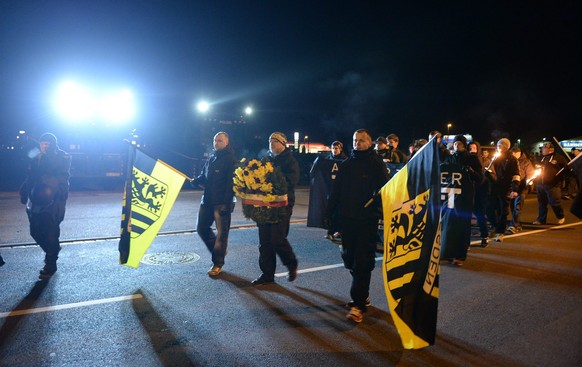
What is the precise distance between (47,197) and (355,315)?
14.0 feet

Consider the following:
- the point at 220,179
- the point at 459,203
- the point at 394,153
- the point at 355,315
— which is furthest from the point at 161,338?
the point at 394,153

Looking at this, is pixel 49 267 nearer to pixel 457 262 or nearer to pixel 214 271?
pixel 214 271

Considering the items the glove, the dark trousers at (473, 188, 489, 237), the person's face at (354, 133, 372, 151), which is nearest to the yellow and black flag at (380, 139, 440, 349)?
the person's face at (354, 133, 372, 151)

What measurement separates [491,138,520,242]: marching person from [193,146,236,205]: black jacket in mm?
5717

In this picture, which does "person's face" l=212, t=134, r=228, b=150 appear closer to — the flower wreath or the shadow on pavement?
the flower wreath

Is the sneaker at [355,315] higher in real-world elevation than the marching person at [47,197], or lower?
lower

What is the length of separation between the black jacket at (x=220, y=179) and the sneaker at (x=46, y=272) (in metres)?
2.15

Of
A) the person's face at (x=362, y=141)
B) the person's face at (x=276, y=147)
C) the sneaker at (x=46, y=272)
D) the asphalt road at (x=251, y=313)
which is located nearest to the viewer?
the asphalt road at (x=251, y=313)

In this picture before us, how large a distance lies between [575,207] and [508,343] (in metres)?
1.48

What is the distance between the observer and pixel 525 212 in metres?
13.3

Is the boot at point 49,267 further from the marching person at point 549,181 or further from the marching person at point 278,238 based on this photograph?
the marching person at point 549,181

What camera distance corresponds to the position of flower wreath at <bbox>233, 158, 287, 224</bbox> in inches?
208

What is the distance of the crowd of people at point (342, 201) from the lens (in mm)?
4324

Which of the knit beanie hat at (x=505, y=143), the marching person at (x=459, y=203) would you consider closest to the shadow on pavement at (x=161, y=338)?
the marching person at (x=459, y=203)
